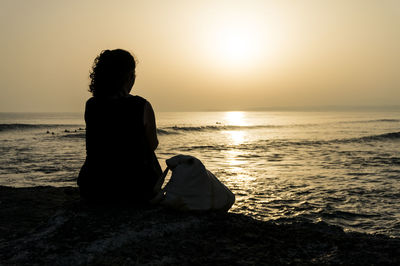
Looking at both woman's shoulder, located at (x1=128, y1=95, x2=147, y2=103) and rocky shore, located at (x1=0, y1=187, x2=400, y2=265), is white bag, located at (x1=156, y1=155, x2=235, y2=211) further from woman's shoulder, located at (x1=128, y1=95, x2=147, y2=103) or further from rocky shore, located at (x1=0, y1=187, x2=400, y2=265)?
woman's shoulder, located at (x1=128, y1=95, x2=147, y2=103)

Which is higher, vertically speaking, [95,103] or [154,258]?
[95,103]

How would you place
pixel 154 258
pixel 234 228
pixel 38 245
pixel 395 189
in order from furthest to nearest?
pixel 395 189 < pixel 234 228 < pixel 38 245 < pixel 154 258

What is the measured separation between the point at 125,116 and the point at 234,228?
67.0 inches

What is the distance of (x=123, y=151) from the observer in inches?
148

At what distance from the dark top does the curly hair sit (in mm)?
131

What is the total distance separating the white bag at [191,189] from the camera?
3.72 metres

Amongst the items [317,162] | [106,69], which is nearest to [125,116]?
[106,69]

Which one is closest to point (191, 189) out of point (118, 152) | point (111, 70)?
point (118, 152)

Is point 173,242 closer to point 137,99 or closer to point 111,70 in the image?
point 137,99

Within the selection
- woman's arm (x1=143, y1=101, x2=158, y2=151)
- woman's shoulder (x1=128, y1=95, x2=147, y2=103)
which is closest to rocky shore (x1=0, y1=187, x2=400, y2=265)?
woman's arm (x1=143, y1=101, x2=158, y2=151)

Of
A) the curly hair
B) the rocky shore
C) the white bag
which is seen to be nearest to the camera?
the rocky shore

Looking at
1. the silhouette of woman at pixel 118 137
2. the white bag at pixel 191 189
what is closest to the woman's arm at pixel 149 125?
the silhouette of woman at pixel 118 137

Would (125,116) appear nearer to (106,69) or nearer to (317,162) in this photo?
(106,69)

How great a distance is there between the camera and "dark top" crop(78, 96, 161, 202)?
3.67 metres
